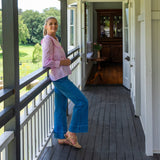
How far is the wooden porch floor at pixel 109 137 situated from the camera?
3.80m

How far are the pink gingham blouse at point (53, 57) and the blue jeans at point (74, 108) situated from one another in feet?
0.27

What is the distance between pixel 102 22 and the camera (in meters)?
14.2

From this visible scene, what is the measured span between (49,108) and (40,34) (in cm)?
95

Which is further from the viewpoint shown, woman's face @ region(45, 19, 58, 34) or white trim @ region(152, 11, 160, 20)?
woman's face @ region(45, 19, 58, 34)

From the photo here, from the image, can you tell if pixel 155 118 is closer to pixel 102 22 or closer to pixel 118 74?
pixel 118 74

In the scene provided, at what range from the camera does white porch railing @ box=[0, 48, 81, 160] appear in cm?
235

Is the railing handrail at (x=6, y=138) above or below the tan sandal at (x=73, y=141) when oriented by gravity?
above

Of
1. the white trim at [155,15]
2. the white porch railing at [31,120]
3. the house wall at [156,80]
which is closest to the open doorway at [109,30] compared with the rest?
the white porch railing at [31,120]

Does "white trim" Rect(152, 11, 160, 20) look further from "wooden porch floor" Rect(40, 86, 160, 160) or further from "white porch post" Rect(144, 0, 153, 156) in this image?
"wooden porch floor" Rect(40, 86, 160, 160)

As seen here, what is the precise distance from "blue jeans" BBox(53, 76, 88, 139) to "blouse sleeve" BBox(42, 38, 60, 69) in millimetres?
228

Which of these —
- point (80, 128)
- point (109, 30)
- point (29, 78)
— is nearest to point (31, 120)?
point (29, 78)

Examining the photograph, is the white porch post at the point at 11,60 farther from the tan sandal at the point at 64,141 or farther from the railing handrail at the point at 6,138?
the tan sandal at the point at 64,141

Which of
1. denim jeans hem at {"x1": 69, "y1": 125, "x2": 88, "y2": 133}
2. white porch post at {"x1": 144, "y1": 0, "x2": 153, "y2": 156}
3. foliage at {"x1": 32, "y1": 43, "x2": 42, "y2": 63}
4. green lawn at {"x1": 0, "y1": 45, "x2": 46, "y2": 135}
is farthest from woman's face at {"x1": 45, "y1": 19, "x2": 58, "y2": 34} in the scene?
denim jeans hem at {"x1": 69, "y1": 125, "x2": 88, "y2": 133}

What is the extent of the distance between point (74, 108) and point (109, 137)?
85 centimetres
